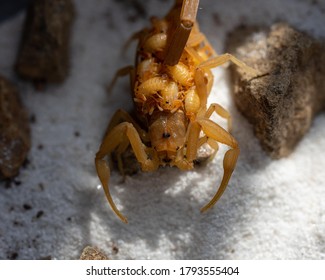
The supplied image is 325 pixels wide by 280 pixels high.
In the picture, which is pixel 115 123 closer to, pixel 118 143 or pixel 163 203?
pixel 118 143

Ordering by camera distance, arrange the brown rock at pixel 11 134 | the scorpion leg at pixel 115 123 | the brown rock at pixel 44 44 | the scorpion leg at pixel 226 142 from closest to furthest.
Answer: the scorpion leg at pixel 226 142 → the scorpion leg at pixel 115 123 → the brown rock at pixel 11 134 → the brown rock at pixel 44 44

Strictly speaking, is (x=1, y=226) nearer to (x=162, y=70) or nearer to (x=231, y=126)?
(x=162, y=70)

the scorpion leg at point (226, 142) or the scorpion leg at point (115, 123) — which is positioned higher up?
the scorpion leg at point (226, 142)

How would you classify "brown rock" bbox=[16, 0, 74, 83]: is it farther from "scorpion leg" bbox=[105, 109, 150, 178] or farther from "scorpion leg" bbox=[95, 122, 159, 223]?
"scorpion leg" bbox=[95, 122, 159, 223]

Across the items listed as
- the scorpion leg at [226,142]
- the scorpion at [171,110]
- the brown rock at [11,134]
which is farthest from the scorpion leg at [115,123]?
the brown rock at [11,134]

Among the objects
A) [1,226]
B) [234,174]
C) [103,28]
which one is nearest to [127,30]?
[103,28]

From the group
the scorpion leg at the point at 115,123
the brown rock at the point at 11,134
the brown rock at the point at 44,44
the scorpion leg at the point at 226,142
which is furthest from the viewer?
the brown rock at the point at 44,44

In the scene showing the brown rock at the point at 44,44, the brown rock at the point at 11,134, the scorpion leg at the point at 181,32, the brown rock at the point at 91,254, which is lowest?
the brown rock at the point at 91,254

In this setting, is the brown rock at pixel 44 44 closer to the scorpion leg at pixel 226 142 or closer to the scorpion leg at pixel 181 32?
the scorpion leg at pixel 181 32
